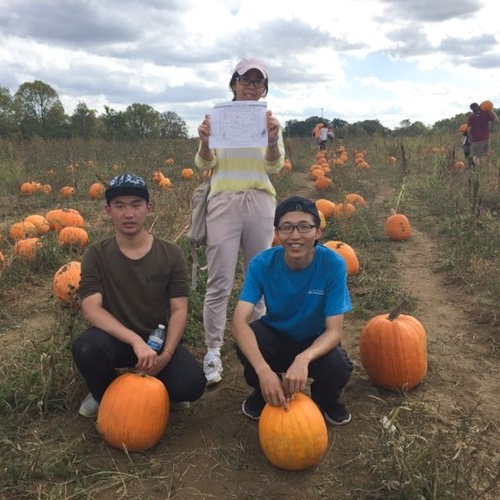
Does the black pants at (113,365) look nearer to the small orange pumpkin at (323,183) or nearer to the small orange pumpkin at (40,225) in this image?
the small orange pumpkin at (40,225)

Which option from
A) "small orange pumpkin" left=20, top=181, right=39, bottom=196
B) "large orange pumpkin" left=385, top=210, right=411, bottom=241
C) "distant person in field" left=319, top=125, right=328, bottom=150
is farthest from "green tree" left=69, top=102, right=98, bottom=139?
"large orange pumpkin" left=385, top=210, right=411, bottom=241

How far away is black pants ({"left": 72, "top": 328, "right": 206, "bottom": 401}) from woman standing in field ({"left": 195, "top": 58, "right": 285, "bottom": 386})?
1.38 ft

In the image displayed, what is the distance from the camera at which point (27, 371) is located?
3150 millimetres

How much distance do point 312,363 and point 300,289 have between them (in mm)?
408

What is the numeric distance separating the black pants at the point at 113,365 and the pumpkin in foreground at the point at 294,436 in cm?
A: 58

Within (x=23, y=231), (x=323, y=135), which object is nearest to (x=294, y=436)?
(x=23, y=231)

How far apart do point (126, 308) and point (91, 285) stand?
0.79ft

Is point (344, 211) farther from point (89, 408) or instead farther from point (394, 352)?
point (89, 408)

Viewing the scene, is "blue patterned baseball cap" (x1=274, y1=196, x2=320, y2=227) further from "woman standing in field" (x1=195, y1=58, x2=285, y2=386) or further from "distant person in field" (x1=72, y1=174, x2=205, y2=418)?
"distant person in field" (x1=72, y1=174, x2=205, y2=418)

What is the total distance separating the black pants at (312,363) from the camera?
282cm

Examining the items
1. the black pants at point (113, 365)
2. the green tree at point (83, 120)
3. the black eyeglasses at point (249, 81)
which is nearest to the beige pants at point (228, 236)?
the black pants at point (113, 365)

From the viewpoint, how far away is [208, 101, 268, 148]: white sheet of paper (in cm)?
313

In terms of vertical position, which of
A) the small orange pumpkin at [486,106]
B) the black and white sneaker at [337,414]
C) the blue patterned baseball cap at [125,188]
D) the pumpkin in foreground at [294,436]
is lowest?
the black and white sneaker at [337,414]

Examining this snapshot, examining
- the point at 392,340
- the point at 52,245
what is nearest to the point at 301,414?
the point at 392,340
